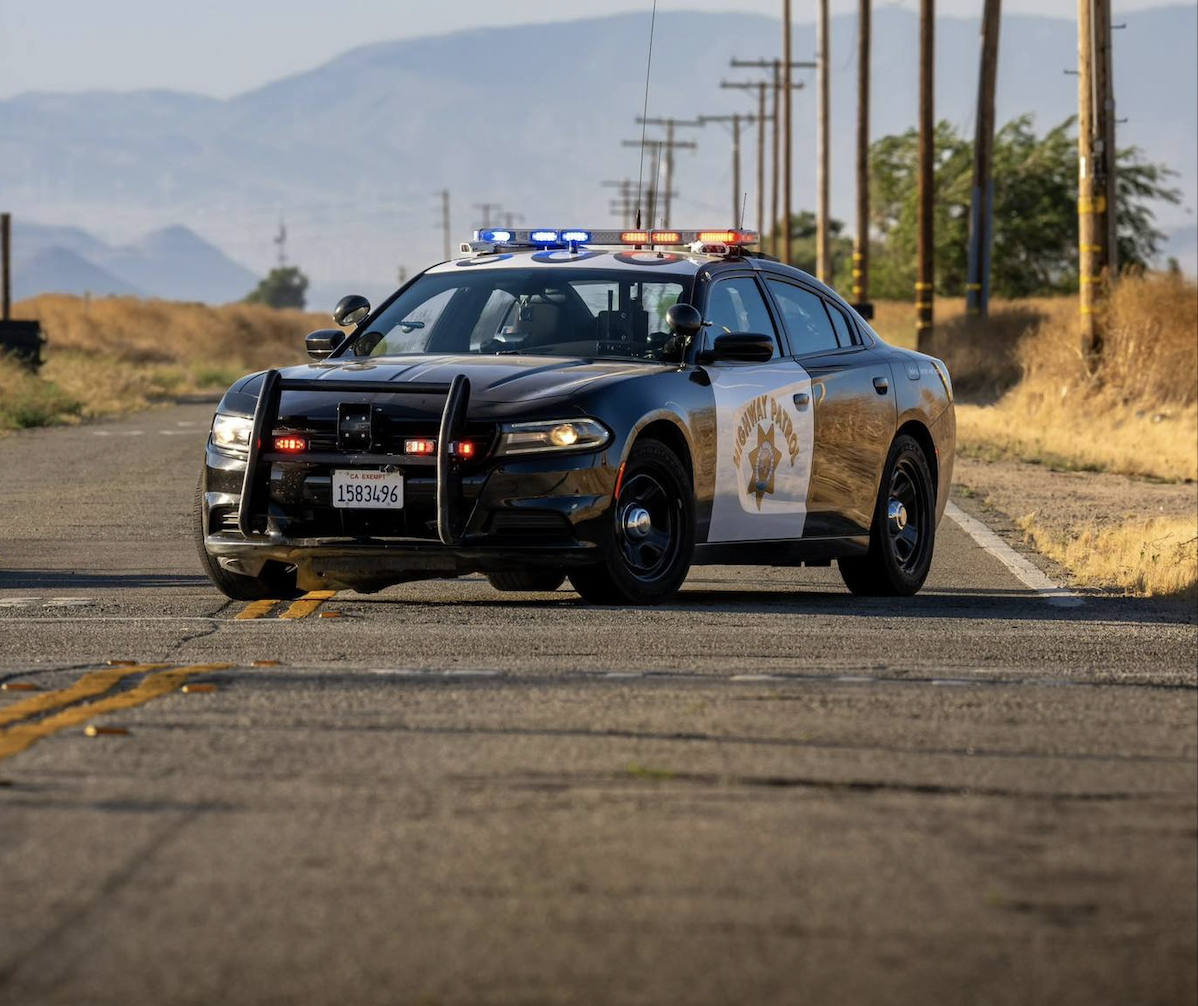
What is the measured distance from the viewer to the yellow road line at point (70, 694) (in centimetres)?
652

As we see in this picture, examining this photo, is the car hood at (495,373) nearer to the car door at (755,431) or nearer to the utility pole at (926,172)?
the car door at (755,431)

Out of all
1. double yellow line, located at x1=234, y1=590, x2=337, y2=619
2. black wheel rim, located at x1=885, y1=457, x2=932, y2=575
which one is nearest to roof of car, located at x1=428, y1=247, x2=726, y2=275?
black wheel rim, located at x1=885, y1=457, x2=932, y2=575

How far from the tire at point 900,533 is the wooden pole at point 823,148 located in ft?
143

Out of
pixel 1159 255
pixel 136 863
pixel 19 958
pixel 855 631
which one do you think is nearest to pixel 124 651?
pixel 855 631

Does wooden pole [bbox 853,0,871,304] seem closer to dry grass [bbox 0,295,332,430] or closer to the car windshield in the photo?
dry grass [bbox 0,295,332,430]

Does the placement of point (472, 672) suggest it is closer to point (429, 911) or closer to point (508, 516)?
point (508, 516)

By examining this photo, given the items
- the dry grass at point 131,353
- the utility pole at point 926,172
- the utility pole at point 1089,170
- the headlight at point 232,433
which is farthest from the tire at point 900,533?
the utility pole at point 926,172

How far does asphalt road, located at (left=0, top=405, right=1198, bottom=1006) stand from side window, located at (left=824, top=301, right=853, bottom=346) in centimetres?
346

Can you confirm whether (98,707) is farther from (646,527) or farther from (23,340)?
(23,340)

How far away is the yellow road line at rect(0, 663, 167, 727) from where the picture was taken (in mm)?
6520

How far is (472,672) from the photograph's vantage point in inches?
293

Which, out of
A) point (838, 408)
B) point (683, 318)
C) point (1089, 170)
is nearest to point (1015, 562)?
point (838, 408)

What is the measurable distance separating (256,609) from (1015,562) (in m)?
5.30

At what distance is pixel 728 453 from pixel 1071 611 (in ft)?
5.64
